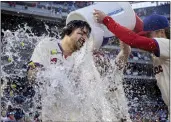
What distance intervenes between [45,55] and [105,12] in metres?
0.88

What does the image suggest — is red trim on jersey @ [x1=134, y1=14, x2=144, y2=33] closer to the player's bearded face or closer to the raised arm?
the raised arm

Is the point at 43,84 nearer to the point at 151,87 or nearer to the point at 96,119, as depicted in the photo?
the point at 96,119

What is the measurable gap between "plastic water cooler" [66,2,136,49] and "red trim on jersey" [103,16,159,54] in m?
0.14

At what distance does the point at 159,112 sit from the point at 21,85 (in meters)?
6.98

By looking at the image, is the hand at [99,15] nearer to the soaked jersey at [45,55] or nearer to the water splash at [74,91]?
the water splash at [74,91]

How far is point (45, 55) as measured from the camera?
10.7 ft

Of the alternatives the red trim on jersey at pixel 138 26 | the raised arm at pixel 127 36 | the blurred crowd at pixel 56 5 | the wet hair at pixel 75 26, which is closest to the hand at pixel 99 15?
the raised arm at pixel 127 36

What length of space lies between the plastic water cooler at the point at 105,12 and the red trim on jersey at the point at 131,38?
0.47 ft

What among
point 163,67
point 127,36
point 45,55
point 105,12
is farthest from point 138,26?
point 45,55

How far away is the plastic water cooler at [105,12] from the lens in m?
3.63

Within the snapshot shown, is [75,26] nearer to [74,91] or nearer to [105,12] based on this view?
[105,12]

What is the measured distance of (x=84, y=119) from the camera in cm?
324

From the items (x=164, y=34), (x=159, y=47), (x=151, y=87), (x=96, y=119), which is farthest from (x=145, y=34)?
(x=151, y=87)

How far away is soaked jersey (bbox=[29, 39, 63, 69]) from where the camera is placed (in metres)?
3.23
